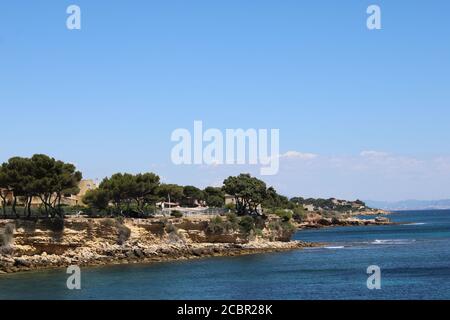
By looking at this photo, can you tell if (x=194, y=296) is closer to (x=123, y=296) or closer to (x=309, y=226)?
(x=123, y=296)

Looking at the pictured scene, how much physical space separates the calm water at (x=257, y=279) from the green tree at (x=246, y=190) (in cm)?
1906

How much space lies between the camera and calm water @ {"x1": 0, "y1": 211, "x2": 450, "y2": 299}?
133ft

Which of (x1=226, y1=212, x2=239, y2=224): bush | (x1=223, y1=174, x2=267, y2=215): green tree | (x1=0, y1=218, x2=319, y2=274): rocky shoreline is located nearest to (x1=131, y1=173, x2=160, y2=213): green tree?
(x1=0, y1=218, x2=319, y2=274): rocky shoreline

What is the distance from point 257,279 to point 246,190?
38.8m

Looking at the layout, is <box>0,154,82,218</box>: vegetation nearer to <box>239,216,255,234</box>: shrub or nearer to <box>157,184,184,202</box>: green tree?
<box>157,184,184,202</box>: green tree

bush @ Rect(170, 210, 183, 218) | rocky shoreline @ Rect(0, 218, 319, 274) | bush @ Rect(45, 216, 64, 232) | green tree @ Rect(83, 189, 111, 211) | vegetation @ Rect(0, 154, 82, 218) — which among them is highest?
vegetation @ Rect(0, 154, 82, 218)

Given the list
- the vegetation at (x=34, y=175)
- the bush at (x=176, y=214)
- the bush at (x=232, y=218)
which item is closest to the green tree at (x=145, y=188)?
the bush at (x=176, y=214)

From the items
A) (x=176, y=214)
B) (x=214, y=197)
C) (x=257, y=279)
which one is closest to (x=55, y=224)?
(x=176, y=214)

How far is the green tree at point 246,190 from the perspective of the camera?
87750 mm

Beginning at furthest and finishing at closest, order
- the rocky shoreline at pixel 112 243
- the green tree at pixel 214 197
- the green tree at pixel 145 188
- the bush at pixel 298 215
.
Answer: the bush at pixel 298 215 → the green tree at pixel 214 197 → the green tree at pixel 145 188 → the rocky shoreline at pixel 112 243

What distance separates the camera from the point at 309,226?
536 feet

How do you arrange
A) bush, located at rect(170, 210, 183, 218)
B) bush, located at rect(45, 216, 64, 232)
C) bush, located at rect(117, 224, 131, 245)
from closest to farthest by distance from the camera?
bush, located at rect(45, 216, 64, 232) → bush, located at rect(117, 224, 131, 245) → bush, located at rect(170, 210, 183, 218)

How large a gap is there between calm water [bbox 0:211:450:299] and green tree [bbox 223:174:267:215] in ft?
62.5

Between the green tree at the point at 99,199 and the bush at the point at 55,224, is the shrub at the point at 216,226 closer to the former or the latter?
the green tree at the point at 99,199
